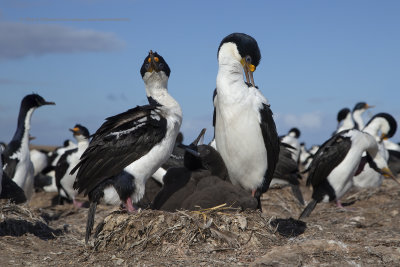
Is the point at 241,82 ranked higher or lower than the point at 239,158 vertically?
higher

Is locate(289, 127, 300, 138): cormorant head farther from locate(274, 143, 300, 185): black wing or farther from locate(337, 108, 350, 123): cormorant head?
locate(274, 143, 300, 185): black wing

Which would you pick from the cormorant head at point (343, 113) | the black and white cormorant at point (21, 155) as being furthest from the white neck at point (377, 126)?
the black and white cormorant at point (21, 155)

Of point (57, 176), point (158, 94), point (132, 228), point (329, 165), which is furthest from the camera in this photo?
point (57, 176)

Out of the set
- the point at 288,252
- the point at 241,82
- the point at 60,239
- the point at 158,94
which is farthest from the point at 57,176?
the point at 288,252

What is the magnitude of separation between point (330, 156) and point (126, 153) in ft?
17.1

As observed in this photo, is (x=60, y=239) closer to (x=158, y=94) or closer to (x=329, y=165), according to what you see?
(x=158, y=94)

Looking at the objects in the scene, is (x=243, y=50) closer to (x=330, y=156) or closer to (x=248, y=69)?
(x=248, y=69)

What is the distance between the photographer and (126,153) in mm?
7113

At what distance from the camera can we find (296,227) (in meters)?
8.43

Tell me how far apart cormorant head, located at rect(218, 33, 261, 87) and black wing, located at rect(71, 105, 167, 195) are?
3.63 feet

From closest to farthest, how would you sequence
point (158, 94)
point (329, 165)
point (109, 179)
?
point (109, 179)
point (158, 94)
point (329, 165)

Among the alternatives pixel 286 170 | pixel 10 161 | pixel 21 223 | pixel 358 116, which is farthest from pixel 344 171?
pixel 358 116

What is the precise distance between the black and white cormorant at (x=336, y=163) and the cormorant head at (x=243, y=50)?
172 inches

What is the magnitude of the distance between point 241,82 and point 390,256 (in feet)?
8.33
